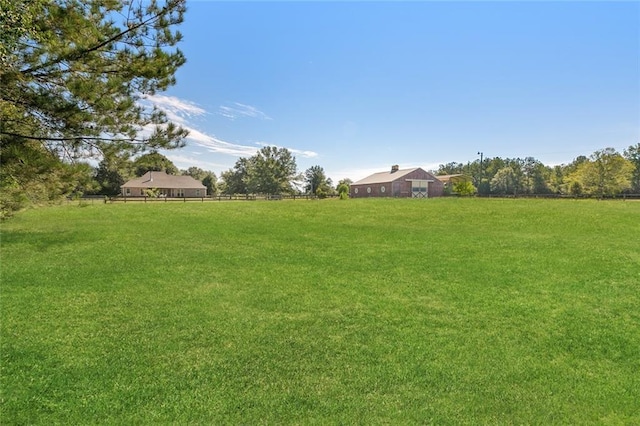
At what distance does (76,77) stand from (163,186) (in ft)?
164

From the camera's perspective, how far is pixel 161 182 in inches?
2048

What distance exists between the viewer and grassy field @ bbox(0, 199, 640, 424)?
3.54m

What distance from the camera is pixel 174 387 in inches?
151

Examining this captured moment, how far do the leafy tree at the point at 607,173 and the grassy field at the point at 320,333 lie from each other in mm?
43857

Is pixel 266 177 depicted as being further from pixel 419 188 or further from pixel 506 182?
pixel 506 182

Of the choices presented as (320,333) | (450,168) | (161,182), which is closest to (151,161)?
(320,333)

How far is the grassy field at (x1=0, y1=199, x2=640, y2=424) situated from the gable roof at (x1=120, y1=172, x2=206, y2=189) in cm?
4356

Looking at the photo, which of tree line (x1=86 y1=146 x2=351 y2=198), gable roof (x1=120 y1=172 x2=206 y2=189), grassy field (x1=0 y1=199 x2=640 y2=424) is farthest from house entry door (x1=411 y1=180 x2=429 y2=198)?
grassy field (x1=0 y1=199 x2=640 y2=424)

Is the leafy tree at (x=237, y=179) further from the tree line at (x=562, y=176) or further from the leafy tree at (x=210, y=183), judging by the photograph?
the tree line at (x=562, y=176)

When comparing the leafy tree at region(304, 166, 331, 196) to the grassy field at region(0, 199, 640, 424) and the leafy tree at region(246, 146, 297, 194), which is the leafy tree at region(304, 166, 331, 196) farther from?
the grassy field at region(0, 199, 640, 424)

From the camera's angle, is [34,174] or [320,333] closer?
[320,333]

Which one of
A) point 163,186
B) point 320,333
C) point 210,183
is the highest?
point 210,183

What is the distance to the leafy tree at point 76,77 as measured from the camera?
4.84 meters

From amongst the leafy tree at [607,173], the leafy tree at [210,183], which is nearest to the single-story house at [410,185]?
the leafy tree at [607,173]
